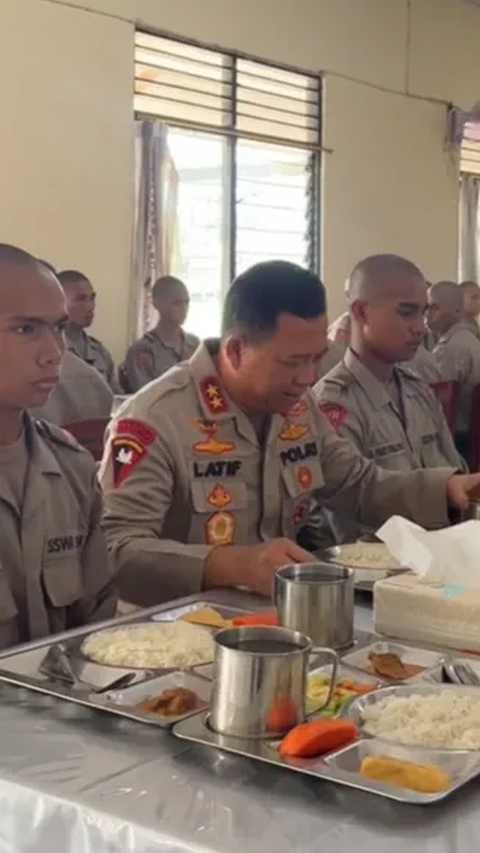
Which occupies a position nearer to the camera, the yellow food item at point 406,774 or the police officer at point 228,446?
the yellow food item at point 406,774

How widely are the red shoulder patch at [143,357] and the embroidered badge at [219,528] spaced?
3.93 m

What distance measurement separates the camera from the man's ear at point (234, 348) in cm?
221

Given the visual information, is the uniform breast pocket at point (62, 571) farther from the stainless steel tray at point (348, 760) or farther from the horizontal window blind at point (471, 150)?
the horizontal window blind at point (471, 150)

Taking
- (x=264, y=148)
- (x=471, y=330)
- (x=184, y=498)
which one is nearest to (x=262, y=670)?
(x=184, y=498)

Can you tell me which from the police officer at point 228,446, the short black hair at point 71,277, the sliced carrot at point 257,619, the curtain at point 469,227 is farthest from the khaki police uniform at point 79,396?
the curtain at point 469,227

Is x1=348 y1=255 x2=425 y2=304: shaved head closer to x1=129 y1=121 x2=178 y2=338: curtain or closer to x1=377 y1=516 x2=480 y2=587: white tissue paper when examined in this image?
x1=377 y1=516 x2=480 y2=587: white tissue paper

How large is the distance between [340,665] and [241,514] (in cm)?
91

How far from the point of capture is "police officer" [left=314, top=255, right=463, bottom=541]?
2855mm

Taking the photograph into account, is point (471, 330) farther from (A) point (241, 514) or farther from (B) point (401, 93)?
(A) point (241, 514)

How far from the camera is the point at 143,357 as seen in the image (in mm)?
6148

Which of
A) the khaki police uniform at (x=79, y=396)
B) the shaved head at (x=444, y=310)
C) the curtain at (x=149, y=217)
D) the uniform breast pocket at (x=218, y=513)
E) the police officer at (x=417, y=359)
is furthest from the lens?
the shaved head at (x=444, y=310)

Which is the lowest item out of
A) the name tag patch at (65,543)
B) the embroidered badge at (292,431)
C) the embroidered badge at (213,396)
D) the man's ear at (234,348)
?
the name tag patch at (65,543)

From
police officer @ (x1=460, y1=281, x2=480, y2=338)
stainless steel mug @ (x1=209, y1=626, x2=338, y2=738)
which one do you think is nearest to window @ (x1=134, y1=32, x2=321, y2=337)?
police officer @ (x1=460, y1=281, x2=480, y2=338)

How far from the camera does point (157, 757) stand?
3.62 feet
